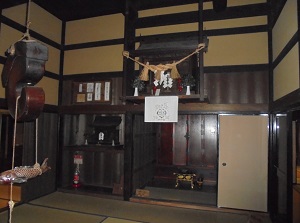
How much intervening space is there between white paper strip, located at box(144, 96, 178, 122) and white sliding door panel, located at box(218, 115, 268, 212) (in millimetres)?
1183

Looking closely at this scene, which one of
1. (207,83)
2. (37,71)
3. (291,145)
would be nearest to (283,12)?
(207,83)

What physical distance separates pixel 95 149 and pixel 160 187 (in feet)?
7.74

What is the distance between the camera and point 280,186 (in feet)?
14.2

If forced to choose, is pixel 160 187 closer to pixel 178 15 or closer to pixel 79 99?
pixel 79 99

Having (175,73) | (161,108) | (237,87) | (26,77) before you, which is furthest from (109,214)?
(237,87)

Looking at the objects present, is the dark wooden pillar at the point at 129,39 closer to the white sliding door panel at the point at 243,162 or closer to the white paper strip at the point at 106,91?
the white paper strip at the point at 106,91

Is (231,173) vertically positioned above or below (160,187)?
above

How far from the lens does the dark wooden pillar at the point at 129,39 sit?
528 cm

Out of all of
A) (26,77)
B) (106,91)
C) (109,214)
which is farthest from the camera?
(106,91)

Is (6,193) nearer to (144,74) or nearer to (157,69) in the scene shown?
(144,74)

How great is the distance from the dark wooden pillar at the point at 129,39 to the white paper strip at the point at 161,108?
63 cm

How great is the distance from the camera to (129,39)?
18.4 feet

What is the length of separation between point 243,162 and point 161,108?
2.18m

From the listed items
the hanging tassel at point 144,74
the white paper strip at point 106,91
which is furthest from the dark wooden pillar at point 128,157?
the hanging tassel at point 144,74
